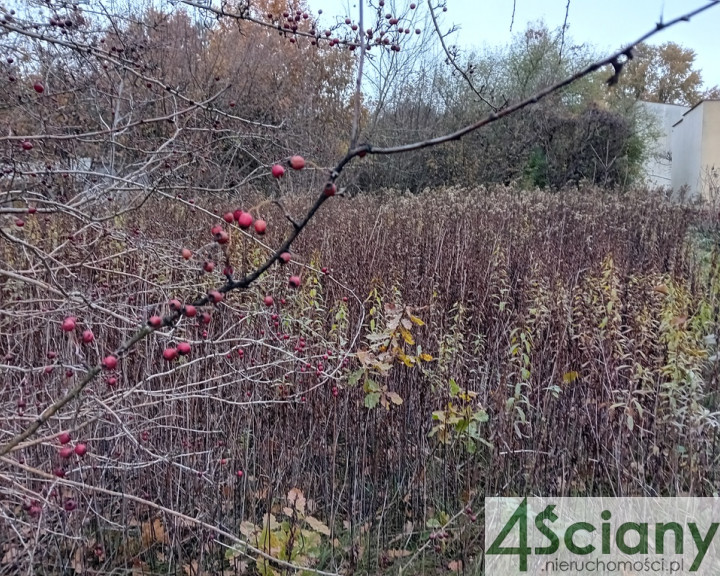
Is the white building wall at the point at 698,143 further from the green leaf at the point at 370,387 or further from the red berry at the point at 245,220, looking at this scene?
the red berry at the point at 245,220

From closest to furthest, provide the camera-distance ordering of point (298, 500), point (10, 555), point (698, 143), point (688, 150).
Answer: point (10, 555) → point (298, 500) → point (698, 143) → point (688, 150)

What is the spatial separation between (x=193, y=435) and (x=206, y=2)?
178cm

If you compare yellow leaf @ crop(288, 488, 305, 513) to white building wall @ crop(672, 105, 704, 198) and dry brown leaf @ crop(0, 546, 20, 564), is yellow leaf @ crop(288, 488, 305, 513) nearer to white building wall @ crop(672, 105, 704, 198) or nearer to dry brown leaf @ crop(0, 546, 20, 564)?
dry brown leaf @ crop(0, 546, 20, 564)

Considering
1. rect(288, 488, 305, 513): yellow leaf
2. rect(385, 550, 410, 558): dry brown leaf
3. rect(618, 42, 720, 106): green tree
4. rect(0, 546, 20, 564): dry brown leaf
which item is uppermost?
rect(618, 42, 720, 106): green tree

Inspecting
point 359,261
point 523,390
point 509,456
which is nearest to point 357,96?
point 509,456

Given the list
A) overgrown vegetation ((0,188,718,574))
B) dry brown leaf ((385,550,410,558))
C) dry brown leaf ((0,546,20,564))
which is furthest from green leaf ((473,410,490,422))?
dry brown leaf ((0,546,20,564))

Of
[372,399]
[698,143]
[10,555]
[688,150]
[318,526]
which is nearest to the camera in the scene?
[10,555]

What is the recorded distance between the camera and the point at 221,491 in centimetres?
234

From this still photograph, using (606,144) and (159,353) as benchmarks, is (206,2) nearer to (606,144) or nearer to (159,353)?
(159,353)

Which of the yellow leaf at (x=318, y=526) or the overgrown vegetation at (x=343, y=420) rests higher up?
the overgrown vegetation at (x=343, y=420)

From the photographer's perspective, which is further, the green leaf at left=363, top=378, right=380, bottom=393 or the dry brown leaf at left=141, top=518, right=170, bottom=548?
the green leaf at left=363, top=378, right=380, bottom=393

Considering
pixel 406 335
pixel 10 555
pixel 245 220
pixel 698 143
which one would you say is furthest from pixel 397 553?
pixel 698 143

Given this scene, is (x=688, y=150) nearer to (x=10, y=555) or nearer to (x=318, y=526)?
(x=318, y=526)

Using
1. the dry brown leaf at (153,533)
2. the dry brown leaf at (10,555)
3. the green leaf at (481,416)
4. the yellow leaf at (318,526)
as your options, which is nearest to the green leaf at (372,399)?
the green leaf at (481,416)
